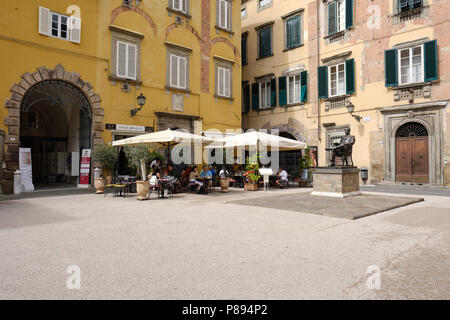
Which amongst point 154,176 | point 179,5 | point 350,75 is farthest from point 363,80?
point 154,176

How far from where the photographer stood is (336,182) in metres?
9.96

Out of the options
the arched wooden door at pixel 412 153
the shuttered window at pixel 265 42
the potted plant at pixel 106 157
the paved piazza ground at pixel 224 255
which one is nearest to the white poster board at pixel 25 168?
the potted plant at pixel 106 157

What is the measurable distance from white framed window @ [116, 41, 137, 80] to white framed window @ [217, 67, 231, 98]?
16.8ft

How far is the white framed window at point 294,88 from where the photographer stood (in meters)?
18.8

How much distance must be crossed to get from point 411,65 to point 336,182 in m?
8.30

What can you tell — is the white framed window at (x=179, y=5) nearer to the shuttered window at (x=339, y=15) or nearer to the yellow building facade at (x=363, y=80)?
the yellow building facade at (x=363, y=80)

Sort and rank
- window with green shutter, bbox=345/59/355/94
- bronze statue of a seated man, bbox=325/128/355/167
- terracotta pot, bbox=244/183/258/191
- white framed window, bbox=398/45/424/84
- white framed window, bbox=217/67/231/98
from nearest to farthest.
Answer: bronze statue of a seated man, bbox=325/128/355/167 < terracotta pot, bbox=244/183/258/191 < white framed window, bbox=398/45/424/84 < window with green shutter, bbox=345/59/355/94 < white framed window, bbox=217/67/231/98

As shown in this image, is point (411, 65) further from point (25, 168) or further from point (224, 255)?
point (25, 168)

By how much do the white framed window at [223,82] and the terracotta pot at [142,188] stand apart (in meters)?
9.44

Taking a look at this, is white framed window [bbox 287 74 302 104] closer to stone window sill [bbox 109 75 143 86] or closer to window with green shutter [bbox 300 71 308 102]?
window with green shutter [bbox 300 71 308 102]

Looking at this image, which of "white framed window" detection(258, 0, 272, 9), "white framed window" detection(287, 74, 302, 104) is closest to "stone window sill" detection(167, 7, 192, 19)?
"white framed window" detection(258, 0, 272, 9)

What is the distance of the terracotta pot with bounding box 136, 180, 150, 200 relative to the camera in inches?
369

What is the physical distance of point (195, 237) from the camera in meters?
4.86

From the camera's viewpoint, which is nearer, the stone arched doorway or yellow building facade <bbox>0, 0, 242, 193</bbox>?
the stone arched doorway
